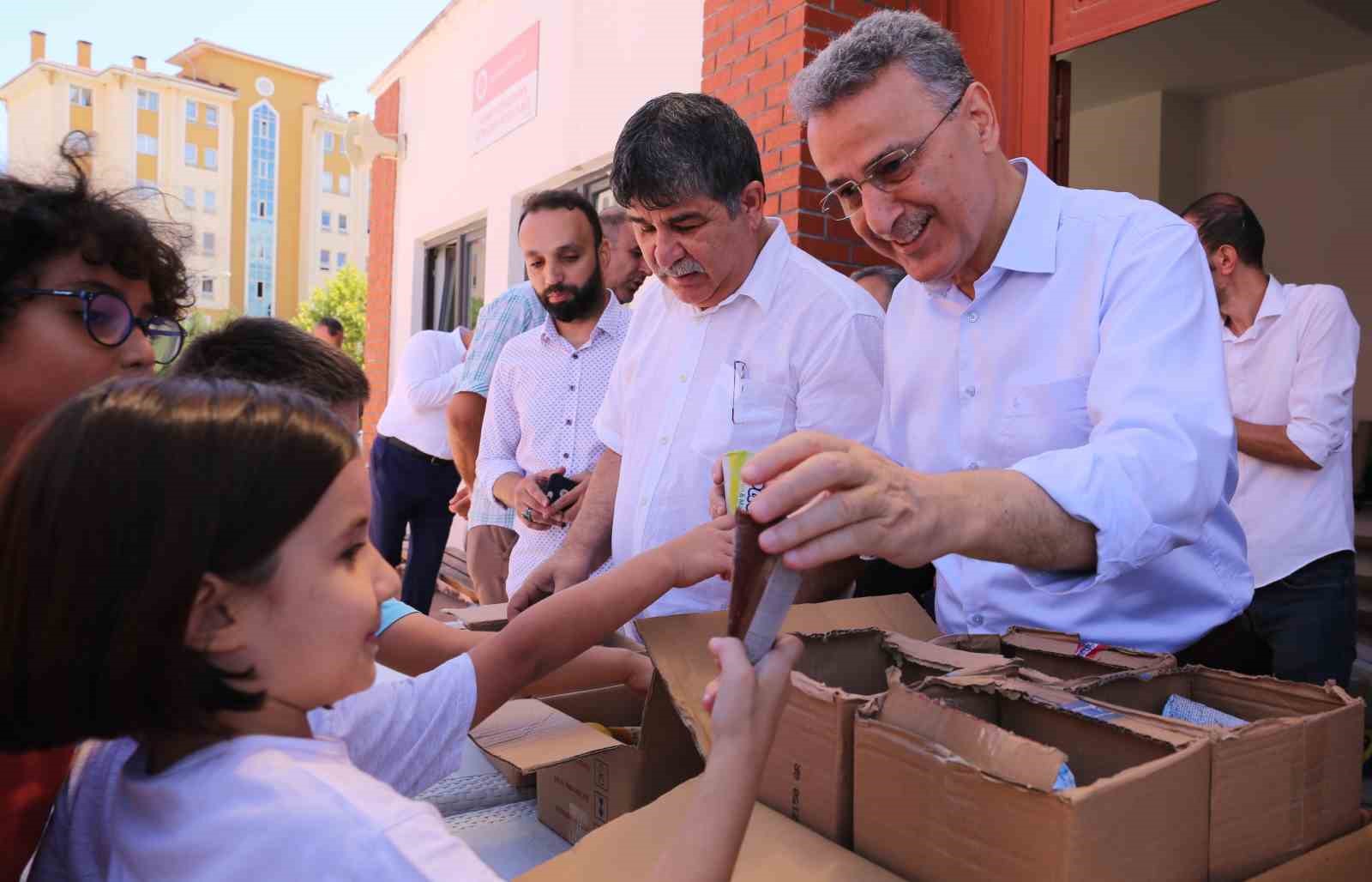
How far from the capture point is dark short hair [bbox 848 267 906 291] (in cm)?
339

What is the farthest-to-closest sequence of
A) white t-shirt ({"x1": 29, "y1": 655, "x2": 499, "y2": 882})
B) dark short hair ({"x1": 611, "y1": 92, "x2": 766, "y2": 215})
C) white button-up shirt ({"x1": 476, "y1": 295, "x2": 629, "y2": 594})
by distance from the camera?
white button-up shirt ({"x1": 476, "y1": 295, "x2": 629, "y2": 594}), dark short hair ({"x1": 611, "y1": 92, "x2": 766, "y2": 215}), white t-shirt ({"x1": 29, "y1": 655, "x2": 499, "y2": 882})

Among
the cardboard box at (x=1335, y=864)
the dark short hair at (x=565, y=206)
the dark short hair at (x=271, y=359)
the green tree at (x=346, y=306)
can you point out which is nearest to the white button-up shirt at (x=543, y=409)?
the dark short hair at (x=565, y=206)

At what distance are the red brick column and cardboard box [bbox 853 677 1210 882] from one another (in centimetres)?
841

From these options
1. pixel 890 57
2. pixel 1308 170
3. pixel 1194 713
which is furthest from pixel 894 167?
pixel 1308 170

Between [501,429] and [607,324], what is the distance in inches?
19.6

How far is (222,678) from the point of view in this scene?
87 centimetres

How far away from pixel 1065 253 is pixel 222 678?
1.42 m

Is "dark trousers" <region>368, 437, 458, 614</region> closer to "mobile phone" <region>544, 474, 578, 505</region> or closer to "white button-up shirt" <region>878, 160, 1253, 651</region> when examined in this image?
"mobile phone" <region>544, 474, 578, 505</region>

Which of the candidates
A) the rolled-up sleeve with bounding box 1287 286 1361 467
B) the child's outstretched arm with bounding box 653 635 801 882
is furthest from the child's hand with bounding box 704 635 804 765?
the rolled-up sleeve with bounding box 1287 286 1361 467

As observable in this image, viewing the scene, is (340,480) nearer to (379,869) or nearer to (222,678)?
(222,678)

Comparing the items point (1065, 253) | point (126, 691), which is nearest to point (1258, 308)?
point (1065, 253)

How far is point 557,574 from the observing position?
2264 millimetres

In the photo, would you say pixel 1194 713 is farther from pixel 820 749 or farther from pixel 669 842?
pixel 669 842

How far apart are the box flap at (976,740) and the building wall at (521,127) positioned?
429 cm
